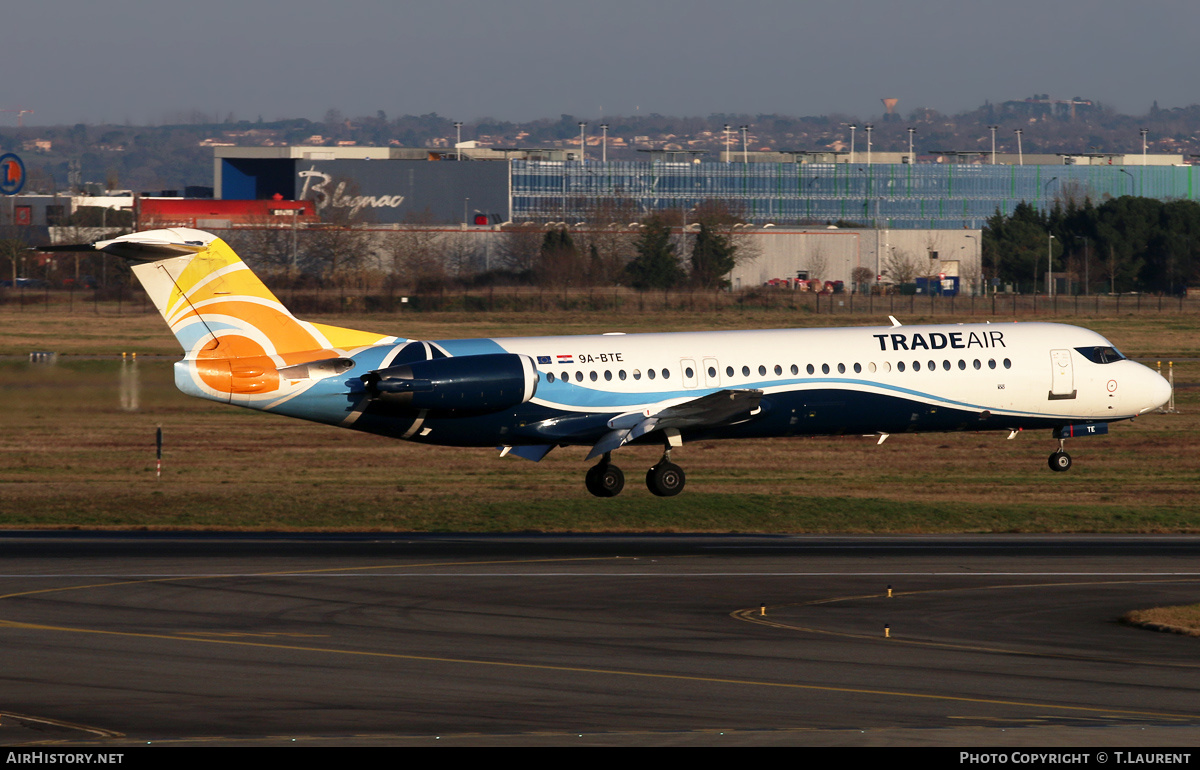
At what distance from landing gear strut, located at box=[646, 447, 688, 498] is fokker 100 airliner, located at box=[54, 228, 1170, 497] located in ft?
0.16

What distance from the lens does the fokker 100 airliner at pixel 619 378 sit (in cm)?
3584

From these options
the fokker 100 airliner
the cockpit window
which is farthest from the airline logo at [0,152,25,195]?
the cockpit window

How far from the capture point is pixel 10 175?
130625 mm

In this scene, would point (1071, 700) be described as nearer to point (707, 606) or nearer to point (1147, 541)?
point (707, 606)

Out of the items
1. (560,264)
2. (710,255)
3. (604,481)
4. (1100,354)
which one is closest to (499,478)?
(604,481)

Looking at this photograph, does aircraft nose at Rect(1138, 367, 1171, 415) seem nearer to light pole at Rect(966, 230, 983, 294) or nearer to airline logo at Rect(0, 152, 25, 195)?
airline logo at Rect(0, 152, 25, 195)

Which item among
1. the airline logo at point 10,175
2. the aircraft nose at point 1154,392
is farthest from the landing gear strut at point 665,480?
the airline logo at point 10,175

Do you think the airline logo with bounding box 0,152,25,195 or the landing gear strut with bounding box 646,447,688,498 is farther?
the airline logo with bounding box 0,152,25,195

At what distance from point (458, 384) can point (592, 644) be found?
15085mm

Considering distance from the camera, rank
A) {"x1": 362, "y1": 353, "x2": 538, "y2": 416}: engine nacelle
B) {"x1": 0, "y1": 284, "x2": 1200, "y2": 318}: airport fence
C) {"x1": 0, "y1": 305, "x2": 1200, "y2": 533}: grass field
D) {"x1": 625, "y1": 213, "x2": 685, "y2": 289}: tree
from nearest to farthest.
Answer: {"x1": 362, "y1": 353, "x2": 538, "y2": 416}: engine nacelle
{"x1": 0, "y1": 305, "x2": 1200, "y2": 533}: grass field
{"x1": 0, "y1": 284, "x2": 1200, "y2": 318}: airport fence
{"x1": 625, "y1": 213, "x2": 685, "y2": 289}: tree

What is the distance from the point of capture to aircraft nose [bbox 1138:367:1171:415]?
41.5 metres

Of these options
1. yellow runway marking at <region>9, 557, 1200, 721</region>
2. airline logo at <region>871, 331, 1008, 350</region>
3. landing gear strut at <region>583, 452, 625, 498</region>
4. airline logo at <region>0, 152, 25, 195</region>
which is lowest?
yellow runway marking at <region>9, 557, 1200, 721</region>

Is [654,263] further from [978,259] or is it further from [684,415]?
[684,415]

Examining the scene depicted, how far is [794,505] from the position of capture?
132 feet
